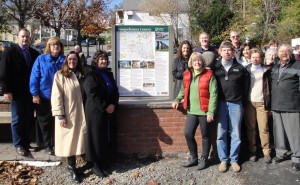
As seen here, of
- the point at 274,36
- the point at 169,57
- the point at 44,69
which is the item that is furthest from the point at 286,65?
the point at 274,36

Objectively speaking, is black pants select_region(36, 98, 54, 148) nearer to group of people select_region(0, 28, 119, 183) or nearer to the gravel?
group of people select_region(0, 28, 119, 183)

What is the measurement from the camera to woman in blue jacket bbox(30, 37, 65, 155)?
17.8ft

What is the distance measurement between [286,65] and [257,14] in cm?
2164

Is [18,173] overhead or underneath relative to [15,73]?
underneath

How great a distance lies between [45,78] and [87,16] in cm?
2284

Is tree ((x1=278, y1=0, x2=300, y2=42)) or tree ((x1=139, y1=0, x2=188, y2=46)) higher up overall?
tree ((x1=139, y1=0, x2=188, y2=46))

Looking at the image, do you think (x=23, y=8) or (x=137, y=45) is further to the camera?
(x=23, y=8)

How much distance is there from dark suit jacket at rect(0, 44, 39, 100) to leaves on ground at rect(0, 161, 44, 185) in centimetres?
102

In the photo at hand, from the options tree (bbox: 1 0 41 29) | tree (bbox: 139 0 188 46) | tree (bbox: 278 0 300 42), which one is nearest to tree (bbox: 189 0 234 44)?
tree (bbox: 278 0 300 42)

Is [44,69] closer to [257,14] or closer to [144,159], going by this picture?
[144,159]

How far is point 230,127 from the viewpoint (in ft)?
18.2

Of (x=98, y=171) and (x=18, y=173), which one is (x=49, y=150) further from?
(x=98, y=171)

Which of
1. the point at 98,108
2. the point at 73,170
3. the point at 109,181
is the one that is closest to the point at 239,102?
the point at 98,108

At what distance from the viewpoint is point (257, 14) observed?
2577 cm
